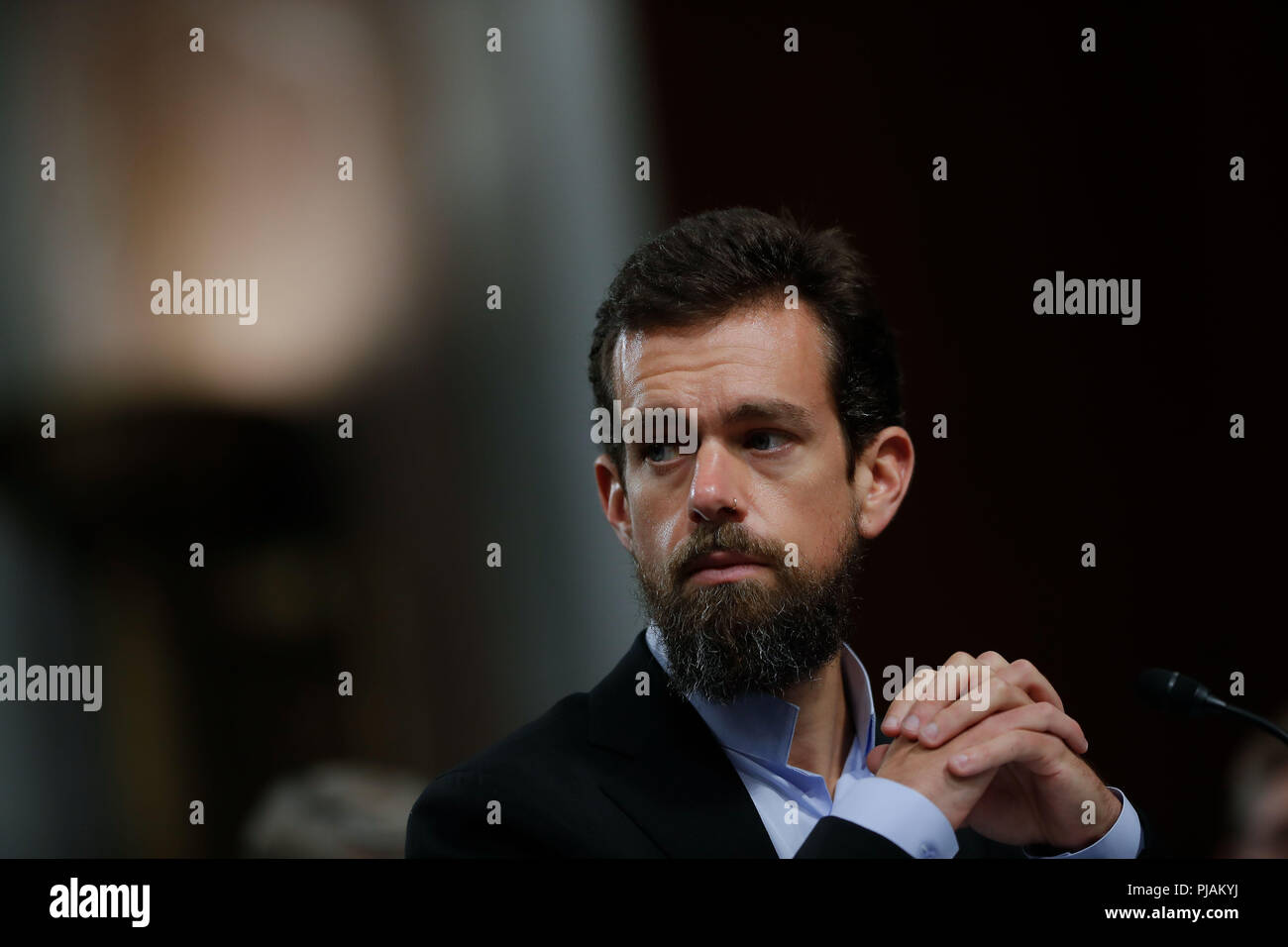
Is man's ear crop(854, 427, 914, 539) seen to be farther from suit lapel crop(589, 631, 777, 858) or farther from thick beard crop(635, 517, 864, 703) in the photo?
suit lapel crop(589, 631, 777, 858)

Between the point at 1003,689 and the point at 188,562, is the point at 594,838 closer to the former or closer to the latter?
the point at 1003,689

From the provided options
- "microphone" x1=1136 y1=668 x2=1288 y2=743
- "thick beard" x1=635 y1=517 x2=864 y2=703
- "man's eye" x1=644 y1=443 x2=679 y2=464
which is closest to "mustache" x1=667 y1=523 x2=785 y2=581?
"thick beard" x1=635 y1=517 x2=864 y2=703

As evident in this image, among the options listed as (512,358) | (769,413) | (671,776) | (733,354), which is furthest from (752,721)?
(512,358)

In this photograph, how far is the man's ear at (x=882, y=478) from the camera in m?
2.31

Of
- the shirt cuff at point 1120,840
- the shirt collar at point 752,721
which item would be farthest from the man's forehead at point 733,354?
the shirt cuff at point 1120,840

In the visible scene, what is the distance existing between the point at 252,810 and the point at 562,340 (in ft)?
3.68

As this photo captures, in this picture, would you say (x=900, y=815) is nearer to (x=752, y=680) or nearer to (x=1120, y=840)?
(x=752, y=680)

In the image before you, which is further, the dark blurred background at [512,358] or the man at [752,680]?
the dark blurred background at [512,358]

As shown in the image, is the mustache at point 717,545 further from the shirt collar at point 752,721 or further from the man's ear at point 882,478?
the man's ear at point 882,478

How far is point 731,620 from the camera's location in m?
2.08

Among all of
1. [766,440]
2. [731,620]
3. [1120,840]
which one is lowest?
[1120,840]

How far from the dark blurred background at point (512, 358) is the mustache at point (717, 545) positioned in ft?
1.50

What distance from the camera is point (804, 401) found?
2.15 metres

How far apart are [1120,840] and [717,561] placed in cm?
91
